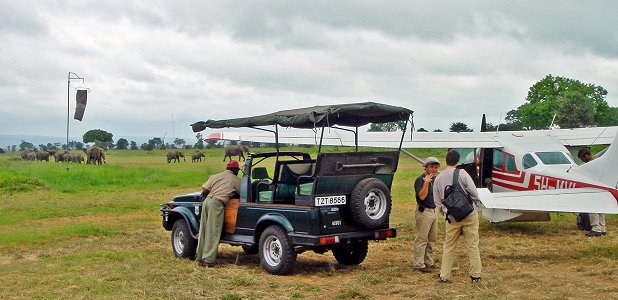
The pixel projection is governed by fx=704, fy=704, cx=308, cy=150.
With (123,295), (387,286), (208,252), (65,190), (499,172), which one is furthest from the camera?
(65,190)

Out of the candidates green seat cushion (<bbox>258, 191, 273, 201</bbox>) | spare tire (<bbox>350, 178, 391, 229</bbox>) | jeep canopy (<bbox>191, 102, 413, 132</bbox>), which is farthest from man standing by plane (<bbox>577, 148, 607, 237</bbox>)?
green seat cushion (<bbox>258, 191, 273, 201</bbox>)

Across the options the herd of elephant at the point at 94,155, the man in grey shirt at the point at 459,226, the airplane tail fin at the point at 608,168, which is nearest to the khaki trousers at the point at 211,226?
the man in grey shirt at the point at 459,226

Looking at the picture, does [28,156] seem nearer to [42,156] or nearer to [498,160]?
[42,156]

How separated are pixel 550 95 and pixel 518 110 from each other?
15.4 ft

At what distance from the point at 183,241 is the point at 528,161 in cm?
759

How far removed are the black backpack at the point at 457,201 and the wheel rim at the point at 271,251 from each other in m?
2.48

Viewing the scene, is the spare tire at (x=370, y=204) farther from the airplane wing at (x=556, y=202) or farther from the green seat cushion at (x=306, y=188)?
the airplane wing at (x=556, y=202)

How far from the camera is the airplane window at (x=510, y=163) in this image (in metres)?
15.3

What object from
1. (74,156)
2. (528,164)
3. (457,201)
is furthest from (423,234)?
(74,156)

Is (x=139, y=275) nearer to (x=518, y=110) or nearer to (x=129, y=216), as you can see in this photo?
(x=129, y=216)

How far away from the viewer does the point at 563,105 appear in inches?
2247

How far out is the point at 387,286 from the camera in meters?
8.80

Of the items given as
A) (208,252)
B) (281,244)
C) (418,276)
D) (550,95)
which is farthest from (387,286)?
(550,95)

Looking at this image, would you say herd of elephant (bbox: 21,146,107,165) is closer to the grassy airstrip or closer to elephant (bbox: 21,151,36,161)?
elephant (bbox: 21,151,36,161)
